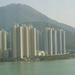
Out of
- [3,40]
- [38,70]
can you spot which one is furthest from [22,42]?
[38,70]

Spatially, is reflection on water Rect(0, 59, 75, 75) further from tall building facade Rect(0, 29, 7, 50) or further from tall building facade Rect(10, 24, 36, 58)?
tall building facade Rect(0, 29, 7, 50)

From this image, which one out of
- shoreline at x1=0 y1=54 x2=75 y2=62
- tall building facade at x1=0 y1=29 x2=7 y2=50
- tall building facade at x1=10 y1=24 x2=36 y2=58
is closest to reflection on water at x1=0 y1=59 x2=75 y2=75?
shoreline at x1=0 y1=54 x2=75 y2=62

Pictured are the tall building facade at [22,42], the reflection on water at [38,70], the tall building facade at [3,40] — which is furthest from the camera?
the tall building facade at [3,40]

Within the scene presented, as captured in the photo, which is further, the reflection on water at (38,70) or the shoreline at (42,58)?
the shoreline at (42,58)

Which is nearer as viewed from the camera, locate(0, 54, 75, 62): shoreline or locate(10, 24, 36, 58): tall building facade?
locate(0, 54, 75, 62): shoreline

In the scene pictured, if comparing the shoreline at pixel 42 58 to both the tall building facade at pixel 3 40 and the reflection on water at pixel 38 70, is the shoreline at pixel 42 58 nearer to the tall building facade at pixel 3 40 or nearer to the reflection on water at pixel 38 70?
the tall building facade at pixel 3 40

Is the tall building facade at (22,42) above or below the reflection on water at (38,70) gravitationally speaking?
above

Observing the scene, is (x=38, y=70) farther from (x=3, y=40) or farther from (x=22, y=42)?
(x=3, y=40)

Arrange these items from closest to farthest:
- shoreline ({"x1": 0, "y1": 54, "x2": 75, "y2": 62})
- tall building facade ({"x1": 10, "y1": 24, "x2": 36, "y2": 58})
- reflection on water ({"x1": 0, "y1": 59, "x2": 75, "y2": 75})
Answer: reflection on water ({"x1": 0, "y1": 59, "x2": 75, "y2": 75}), shoreline ({"x1": 0, "y1": 54, "x2": 75, "y2": 62}), tall building facade ({"x1": 10, "y1": 24, "x2": 36, "y2": 58})

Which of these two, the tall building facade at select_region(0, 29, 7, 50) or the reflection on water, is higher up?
the tall building facade at select_region(0, 29, 7, 50)

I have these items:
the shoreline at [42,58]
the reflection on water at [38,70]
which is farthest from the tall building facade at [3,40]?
the reflection on water at [38,70]

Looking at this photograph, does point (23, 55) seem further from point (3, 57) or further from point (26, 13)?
point (26, 13)
